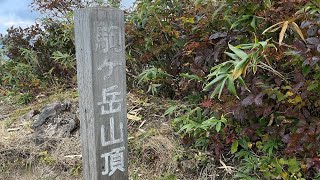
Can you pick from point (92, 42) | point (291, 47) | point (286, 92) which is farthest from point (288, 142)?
point (92, 42)

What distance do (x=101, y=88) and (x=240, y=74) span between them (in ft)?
2.55

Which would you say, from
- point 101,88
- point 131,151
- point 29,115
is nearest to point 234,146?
point 131,151

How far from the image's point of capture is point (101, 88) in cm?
220

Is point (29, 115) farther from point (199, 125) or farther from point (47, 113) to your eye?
point (199, 125)

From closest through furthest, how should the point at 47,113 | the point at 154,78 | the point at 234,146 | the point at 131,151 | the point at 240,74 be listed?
the point at 240,74, the point at 234,146, the point at 131,151, the point at 154,78, the point at 47,113

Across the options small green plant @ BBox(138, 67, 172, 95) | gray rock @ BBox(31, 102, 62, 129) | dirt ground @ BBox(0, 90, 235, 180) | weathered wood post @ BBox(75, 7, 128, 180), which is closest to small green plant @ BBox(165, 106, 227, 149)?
dirt ground @ BBox(0, 90, 235, 180)

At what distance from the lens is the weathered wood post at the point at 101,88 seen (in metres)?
2.15

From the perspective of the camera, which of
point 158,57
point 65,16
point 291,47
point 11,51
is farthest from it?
point 11,51

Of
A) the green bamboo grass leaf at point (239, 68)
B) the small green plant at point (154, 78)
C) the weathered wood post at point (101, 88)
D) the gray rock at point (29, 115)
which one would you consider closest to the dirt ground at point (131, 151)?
the gray rock at point (29, 115)

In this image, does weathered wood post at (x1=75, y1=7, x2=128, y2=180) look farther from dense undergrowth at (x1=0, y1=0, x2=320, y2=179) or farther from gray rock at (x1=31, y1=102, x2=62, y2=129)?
gray rock at (x1=31, y1=102, x2=62, y2=129)

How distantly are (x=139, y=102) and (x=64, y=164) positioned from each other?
3.05ft

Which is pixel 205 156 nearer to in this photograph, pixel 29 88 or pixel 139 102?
pixel 139 102

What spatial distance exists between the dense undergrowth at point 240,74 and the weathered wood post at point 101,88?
56 cm

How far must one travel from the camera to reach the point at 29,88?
5.26 meters
